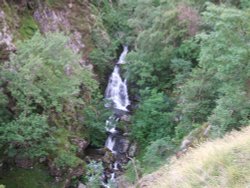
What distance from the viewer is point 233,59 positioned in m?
17.9

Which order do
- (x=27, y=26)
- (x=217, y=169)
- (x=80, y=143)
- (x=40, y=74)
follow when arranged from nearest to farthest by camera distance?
1. (x=217, y=169)
2. (x=40, y=74)
3. (x=80, y=143)
4. (x=27, y=26)

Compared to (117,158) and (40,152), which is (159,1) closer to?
(117,158)

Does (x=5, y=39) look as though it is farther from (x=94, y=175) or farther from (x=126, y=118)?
(x=126, y=118)

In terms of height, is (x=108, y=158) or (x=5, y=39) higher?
(x=5, y=39)

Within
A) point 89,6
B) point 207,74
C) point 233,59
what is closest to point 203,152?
point 233,59

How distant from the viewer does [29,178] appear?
21578 mm

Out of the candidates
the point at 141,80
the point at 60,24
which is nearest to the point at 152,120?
the point at 141,80

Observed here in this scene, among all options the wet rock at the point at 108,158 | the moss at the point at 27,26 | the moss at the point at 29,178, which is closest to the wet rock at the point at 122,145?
the wet rock at the point at 108,158

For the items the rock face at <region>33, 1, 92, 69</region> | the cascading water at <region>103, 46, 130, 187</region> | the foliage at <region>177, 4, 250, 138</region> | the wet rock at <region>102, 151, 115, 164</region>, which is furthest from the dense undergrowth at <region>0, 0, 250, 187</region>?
the wet rock at <region>102, 151, 115, 164</region>

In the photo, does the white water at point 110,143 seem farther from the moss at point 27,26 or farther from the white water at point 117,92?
the moss at point 27,26

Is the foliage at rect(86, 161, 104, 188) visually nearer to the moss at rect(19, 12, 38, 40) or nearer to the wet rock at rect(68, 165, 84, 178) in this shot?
the wet rock at rect(68, 165, 84, 178)

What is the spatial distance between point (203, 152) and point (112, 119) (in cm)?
2243

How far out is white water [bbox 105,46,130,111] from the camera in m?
32.6

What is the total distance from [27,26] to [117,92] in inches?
392
